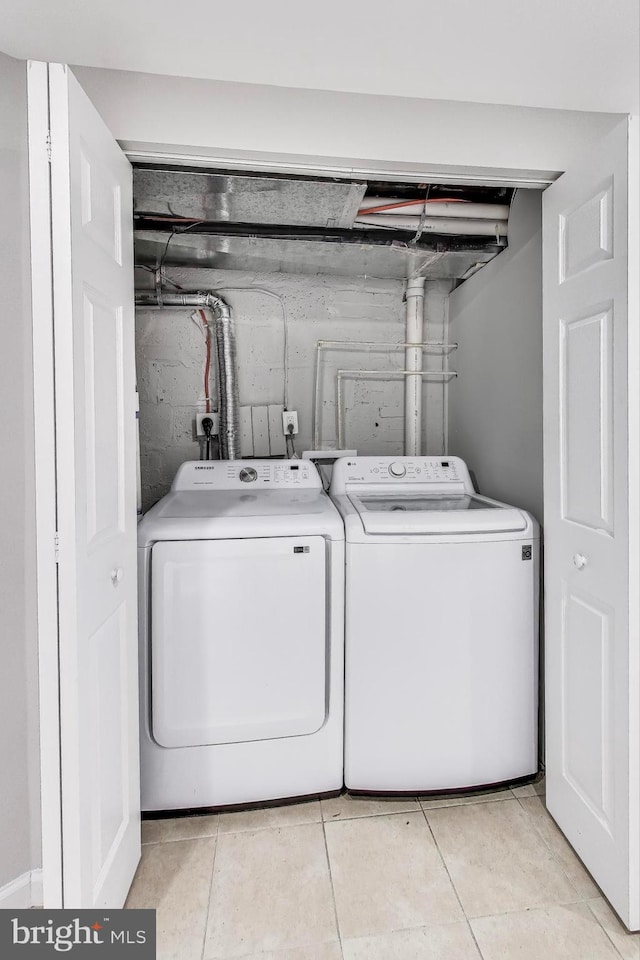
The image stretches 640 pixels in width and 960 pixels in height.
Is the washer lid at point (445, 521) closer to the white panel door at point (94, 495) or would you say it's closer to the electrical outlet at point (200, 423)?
the white panel door at point (94, 495)

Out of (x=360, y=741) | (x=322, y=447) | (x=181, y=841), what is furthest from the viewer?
(x=322, y=447)

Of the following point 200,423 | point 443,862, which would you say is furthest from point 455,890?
point 200,423

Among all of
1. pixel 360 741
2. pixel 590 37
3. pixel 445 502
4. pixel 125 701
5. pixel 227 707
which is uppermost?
pixel 590 37

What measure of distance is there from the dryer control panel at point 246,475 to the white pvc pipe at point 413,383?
670mm

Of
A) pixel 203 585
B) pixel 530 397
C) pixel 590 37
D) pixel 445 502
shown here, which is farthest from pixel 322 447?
pixel 590 37

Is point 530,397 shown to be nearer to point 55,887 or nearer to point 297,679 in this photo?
point 297,679

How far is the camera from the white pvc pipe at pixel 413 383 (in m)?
2.72

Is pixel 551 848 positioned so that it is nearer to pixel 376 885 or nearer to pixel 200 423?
pixel 376 885

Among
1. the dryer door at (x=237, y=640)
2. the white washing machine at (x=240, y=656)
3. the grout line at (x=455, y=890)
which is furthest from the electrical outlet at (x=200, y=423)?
the grout line at (x=455, y=890)

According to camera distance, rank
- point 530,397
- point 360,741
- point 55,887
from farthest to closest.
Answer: point 530,397
point 360,741
point 55,887

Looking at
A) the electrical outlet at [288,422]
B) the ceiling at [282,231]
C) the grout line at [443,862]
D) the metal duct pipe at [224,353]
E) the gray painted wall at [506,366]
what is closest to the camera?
the grout line at [443,862]

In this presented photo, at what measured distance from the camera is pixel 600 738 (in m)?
1.39

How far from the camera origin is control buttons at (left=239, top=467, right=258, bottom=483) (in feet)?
7.50

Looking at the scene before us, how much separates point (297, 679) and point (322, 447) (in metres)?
1.35
